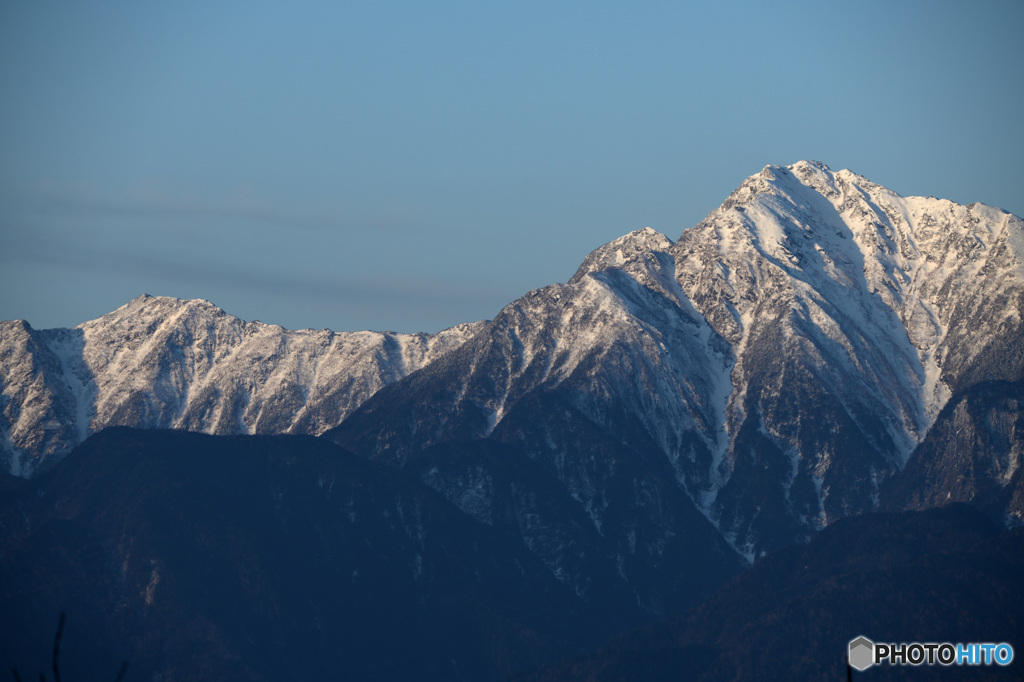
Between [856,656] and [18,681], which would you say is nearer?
[18,681]

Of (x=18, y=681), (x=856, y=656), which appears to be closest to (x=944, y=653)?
(x=856, y=656)

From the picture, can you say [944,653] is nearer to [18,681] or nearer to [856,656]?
[856,656]

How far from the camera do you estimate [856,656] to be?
114m

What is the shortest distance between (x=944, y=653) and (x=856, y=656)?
4235 cm

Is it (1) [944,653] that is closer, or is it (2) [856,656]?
(2) [856,656]

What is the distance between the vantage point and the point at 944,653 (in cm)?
15200

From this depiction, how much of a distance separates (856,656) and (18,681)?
59089mm

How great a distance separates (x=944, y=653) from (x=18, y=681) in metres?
93.8

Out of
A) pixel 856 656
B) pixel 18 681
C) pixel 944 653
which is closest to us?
pixel 18 681

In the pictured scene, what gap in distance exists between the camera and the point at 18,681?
9331 centimetres

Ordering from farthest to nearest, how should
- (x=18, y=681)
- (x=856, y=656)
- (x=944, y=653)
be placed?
(x=944, y=653)
(x=856, y=656)
(x=18, y=681)

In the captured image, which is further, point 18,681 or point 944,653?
point 944,653
